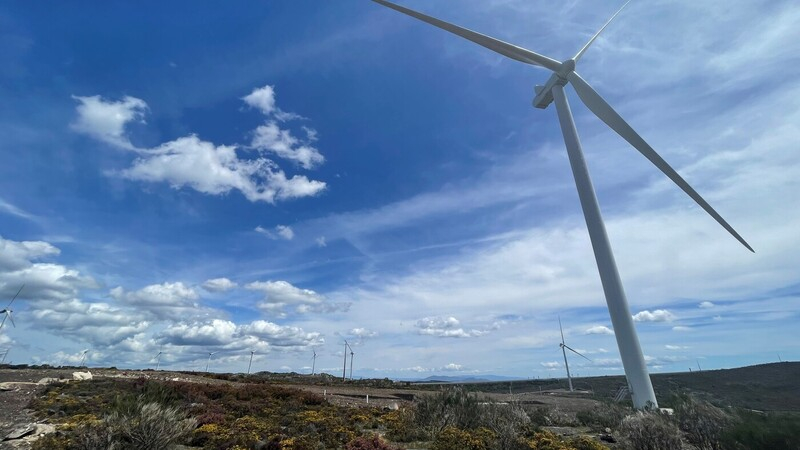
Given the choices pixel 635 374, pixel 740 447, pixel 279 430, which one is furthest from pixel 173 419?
pixel 635 374

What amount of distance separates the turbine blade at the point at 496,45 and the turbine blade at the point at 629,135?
2.25 meters

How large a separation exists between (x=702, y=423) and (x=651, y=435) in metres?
2.11

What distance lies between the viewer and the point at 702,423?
14.1 meters

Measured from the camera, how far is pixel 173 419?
48.5 ft

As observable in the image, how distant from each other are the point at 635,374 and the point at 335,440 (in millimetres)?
15532

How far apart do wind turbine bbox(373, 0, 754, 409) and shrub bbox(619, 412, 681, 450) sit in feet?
16.6

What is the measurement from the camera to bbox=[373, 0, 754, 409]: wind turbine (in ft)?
67.1

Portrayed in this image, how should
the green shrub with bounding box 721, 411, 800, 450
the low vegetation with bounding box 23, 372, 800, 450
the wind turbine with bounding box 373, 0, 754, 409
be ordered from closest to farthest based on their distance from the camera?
the green shrub with bounding box 721, 411, 800, 450, the low vegetation with bounding box 23, 372, 800, 450, the wind turbine with bounding box 373, 0, 754, 409

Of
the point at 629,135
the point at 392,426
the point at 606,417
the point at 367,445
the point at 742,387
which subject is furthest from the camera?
the point at 742,387

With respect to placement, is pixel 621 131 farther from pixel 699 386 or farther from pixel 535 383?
pixel 535 383

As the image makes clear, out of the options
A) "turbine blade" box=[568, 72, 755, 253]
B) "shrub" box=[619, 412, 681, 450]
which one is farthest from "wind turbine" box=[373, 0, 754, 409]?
"shrub" box=[619, 412, 681, 450]

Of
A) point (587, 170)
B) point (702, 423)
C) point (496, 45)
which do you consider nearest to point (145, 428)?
point (702, 423)

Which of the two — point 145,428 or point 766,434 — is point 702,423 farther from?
point 145,428

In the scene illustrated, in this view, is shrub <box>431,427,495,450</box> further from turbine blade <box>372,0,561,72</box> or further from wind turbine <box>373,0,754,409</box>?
turbine blade <box>372,0,561,72</box>
